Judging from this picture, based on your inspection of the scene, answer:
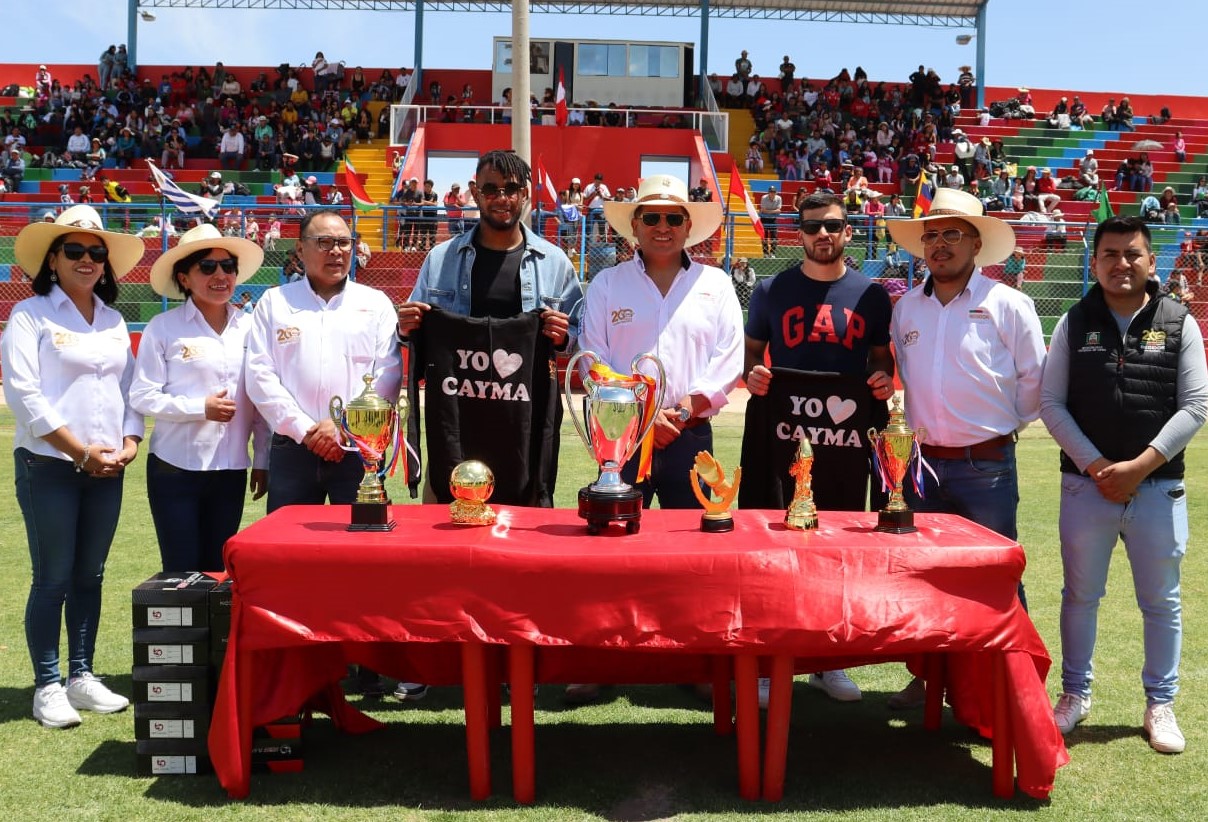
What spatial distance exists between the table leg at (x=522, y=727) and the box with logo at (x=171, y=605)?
120 cm

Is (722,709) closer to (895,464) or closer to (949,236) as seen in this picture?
(895,464)

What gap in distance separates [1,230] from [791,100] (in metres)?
20.6

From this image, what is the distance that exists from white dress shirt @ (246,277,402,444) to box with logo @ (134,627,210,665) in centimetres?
97

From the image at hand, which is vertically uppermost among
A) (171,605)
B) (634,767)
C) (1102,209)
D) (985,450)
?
(1102,209)

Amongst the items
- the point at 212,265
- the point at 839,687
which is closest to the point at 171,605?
the point at 212,265

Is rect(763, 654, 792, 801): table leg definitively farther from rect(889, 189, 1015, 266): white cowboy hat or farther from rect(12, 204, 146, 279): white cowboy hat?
rect(12, 204, 146, 279): white cowboy hat

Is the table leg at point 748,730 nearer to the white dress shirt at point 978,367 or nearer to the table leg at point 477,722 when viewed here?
the table leg at point 477,722

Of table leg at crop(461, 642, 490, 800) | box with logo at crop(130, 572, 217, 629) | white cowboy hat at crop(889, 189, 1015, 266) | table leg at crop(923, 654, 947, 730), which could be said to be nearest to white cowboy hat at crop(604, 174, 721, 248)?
white cowboy hat at crop(889, 189, 1015, 266)

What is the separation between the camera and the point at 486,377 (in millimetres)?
4938

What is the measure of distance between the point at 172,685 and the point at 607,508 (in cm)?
173

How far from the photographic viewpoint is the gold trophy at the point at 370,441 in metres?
4.07

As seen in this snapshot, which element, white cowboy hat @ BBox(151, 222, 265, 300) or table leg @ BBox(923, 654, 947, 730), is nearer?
table leg @ BBox(923, 654, 947, 730)

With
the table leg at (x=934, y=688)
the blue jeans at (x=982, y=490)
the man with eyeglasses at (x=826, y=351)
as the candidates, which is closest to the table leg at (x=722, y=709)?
the man with eyeglasses at (x=826, y=351)

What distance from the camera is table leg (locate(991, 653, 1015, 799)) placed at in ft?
12.9
